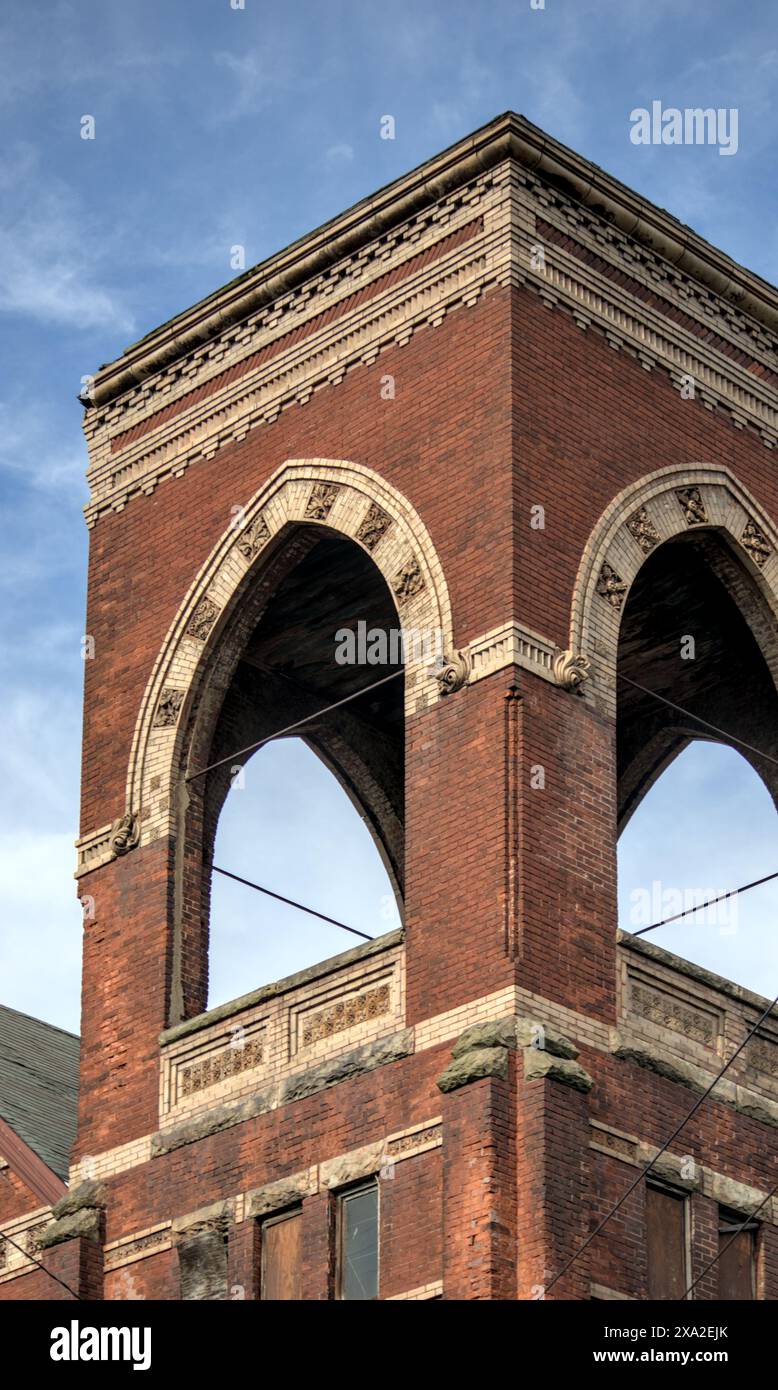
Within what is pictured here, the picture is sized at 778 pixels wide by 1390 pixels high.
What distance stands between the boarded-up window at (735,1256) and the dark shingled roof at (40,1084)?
8232 mm

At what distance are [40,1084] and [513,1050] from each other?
11.6 metres

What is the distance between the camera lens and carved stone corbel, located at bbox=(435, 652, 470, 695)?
97.9 ft

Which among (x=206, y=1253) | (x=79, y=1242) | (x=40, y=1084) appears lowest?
(x=206, y=1253)

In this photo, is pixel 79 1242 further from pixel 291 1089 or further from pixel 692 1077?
pixel 692 1077

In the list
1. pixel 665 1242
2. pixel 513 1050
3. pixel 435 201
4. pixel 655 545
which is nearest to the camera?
pixel 513 1050

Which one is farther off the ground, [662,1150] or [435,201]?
[435,201]

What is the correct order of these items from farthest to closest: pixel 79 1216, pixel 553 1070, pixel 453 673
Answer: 1. pixel 79 1216
2. pixel 453 673
3. pixel 553 1070

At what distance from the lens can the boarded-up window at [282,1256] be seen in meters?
29.3

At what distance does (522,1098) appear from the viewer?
27609mm

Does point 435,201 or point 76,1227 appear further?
point 435,201

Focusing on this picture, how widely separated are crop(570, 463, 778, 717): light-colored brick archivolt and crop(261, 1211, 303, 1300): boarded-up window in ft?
19.2

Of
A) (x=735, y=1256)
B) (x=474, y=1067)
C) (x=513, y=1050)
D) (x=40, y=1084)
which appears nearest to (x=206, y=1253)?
(x=474, y=1067)

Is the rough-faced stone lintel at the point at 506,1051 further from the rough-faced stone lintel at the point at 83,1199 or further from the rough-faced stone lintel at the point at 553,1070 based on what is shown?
the rough-faced stone lintel at the point at 83,1199

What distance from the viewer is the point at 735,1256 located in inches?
1163
